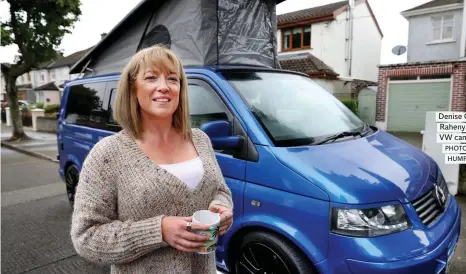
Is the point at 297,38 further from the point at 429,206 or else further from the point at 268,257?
the point at 268,257

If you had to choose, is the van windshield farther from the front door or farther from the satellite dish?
the satellite dish

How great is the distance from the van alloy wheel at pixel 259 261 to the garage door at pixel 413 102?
1511 cm

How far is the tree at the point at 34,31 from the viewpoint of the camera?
40.1 ft

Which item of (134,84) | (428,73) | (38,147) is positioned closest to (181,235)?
(134,84)

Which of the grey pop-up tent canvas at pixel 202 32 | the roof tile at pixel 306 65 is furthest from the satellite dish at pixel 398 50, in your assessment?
the grey pop-up tent canvas at pixel 202 32

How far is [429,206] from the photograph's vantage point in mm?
2443

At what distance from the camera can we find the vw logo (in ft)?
8.54

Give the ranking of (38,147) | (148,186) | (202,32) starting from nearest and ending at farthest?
(148,186)
(202,32)
(38,147)

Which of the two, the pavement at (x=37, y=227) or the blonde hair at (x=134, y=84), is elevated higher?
the blonde hair at (x=134, y=84)

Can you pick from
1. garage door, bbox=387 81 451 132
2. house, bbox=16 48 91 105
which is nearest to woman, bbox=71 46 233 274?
garage door, bbox=387 81 451 132

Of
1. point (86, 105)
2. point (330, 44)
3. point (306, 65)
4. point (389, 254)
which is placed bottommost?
point (389, 254)

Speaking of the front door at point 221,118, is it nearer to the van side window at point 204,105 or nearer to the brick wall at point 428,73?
the van side window at point 204,105

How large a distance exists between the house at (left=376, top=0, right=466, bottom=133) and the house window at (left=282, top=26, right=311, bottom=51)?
4999 mm

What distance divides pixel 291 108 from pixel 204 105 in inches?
31.7
